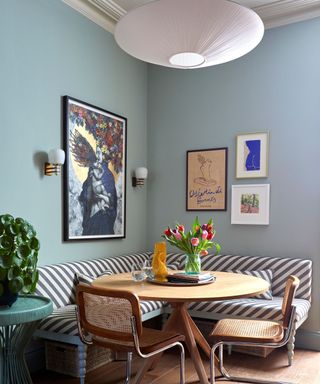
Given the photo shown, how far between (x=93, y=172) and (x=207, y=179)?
127 cm

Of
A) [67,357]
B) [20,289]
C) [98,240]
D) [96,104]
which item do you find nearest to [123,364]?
[67,357]

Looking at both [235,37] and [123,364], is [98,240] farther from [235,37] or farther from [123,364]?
[235,37]

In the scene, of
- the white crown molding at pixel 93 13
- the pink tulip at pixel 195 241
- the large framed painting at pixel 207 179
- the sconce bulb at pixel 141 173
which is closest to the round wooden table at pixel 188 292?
the pink tulip at pixel 195 241

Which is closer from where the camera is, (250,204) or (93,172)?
(93,172)

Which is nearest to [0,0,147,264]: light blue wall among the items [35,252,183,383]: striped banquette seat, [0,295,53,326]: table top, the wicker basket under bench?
[35,252,183,383]: striped banquette seat

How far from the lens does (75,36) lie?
3791mm

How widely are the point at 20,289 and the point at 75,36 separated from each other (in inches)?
100

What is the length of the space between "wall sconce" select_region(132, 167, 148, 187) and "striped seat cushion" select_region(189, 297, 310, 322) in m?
1.53

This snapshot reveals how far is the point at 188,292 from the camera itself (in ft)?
7.86

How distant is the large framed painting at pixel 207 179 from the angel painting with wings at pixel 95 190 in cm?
89

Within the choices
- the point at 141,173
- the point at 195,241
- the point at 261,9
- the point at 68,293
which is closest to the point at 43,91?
the point at 141,173

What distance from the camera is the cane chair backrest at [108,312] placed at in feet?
7.04

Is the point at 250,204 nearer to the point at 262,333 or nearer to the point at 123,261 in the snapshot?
the point at 123,261

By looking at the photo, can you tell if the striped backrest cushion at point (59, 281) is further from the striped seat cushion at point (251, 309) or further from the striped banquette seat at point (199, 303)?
the striped seat cushion at point (251, 309)
